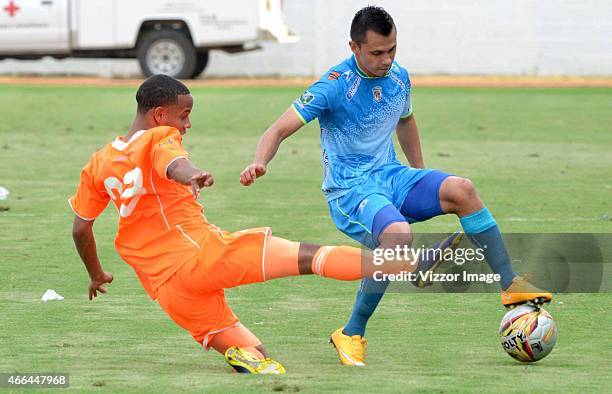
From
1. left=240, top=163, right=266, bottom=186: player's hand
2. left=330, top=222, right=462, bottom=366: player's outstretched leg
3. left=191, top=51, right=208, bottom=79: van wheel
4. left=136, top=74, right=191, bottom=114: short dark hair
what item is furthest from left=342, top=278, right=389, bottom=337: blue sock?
left=191, top=51, right=208, bottom=79: van wheel

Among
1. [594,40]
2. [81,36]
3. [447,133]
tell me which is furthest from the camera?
[594,40]

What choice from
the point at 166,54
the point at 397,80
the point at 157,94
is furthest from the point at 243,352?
the point at 166,54

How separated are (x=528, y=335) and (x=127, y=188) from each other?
2.12m

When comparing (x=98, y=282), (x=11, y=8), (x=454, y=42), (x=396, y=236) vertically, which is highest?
(x=396, y=236)

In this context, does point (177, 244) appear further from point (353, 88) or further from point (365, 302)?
point (353, 88)

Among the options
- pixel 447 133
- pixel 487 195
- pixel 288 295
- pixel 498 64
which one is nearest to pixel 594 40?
pixel 498 64

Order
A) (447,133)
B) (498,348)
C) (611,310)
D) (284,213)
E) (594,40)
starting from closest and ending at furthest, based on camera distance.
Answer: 1. (498,348)
2. (611,310)
3. (284,213)
4. (447,133)
5. (594,40)

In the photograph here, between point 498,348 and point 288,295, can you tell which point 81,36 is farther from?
point 498,348

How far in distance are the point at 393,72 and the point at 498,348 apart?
5.26ft

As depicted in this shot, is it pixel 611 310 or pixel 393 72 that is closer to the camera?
pixel 393 72

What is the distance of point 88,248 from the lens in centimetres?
686

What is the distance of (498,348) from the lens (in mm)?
Result: 7352

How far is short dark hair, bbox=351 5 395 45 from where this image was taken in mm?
7102

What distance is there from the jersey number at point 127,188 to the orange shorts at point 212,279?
1.29ft
